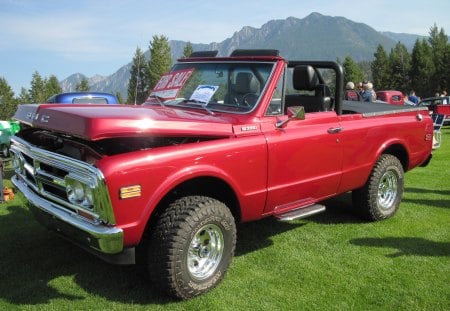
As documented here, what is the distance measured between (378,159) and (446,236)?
1.14m

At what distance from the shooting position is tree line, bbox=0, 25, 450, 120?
49000mm

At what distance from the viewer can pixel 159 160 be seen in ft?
10.6

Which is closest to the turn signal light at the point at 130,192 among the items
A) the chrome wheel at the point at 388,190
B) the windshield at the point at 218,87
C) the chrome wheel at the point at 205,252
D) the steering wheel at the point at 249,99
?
the chrome wheel at the point at 205,252

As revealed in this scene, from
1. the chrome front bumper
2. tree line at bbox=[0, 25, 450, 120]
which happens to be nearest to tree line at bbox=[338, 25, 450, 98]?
tree line at bbox=[0, 25, 450, 120]

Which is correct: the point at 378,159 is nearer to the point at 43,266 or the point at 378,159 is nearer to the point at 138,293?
the point at 138,293

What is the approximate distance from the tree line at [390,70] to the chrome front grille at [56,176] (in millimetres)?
39260

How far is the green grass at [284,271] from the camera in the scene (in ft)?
11.6

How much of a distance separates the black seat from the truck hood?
0.91 m

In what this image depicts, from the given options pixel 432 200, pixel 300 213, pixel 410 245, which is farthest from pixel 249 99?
pixel 432 200

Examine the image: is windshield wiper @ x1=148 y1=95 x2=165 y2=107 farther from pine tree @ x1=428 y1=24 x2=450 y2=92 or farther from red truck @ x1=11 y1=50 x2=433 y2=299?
pine tree @ x1=428 y1=24 x2=450 y2=92

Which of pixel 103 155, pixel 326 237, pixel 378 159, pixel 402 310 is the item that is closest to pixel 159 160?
pixel 103 155

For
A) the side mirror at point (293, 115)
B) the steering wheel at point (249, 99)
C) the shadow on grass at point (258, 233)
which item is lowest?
the shadow on grass at point (258, 233)

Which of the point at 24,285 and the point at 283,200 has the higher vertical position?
the point at 283,200

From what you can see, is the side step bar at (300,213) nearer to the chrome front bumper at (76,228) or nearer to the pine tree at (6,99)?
the chrome front bumper at (76,228)
